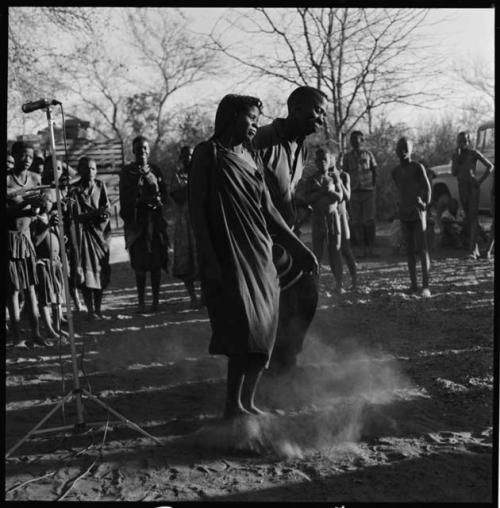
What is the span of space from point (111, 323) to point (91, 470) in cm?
380

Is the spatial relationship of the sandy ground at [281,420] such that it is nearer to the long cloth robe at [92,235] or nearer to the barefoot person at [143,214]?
the long cloth robe at [92,235]

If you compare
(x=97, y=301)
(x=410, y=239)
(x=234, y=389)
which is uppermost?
(x=410, y=239)

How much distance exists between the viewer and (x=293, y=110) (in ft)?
14.4

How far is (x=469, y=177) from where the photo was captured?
9922mm

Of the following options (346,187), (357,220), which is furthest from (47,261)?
(357,220)

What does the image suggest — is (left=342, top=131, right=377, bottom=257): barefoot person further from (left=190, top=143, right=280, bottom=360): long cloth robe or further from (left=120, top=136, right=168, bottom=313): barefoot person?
(left=190, top=143, right=280, bottom=360): long cloth robe

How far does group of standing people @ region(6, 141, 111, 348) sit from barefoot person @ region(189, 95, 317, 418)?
167 centimetres

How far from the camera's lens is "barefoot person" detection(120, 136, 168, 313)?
23.8ft

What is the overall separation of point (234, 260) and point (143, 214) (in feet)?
13.7

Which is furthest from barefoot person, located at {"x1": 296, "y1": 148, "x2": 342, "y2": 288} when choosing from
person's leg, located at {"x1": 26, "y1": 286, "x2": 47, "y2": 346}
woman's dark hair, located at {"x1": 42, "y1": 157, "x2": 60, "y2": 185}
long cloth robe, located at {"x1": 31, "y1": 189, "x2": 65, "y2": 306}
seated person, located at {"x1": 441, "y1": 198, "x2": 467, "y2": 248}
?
seated person, located at {"x1": 441, "y1": 198, "x2": 467, "y2": 248}

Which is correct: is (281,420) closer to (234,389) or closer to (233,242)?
(234,389)

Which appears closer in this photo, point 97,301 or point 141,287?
point 97,301

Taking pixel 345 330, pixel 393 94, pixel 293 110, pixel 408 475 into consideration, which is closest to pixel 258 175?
pixel 293 110

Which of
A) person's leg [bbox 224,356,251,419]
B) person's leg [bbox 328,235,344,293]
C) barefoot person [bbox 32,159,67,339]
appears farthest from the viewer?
person's leg [bbox 328,235,344,293]
